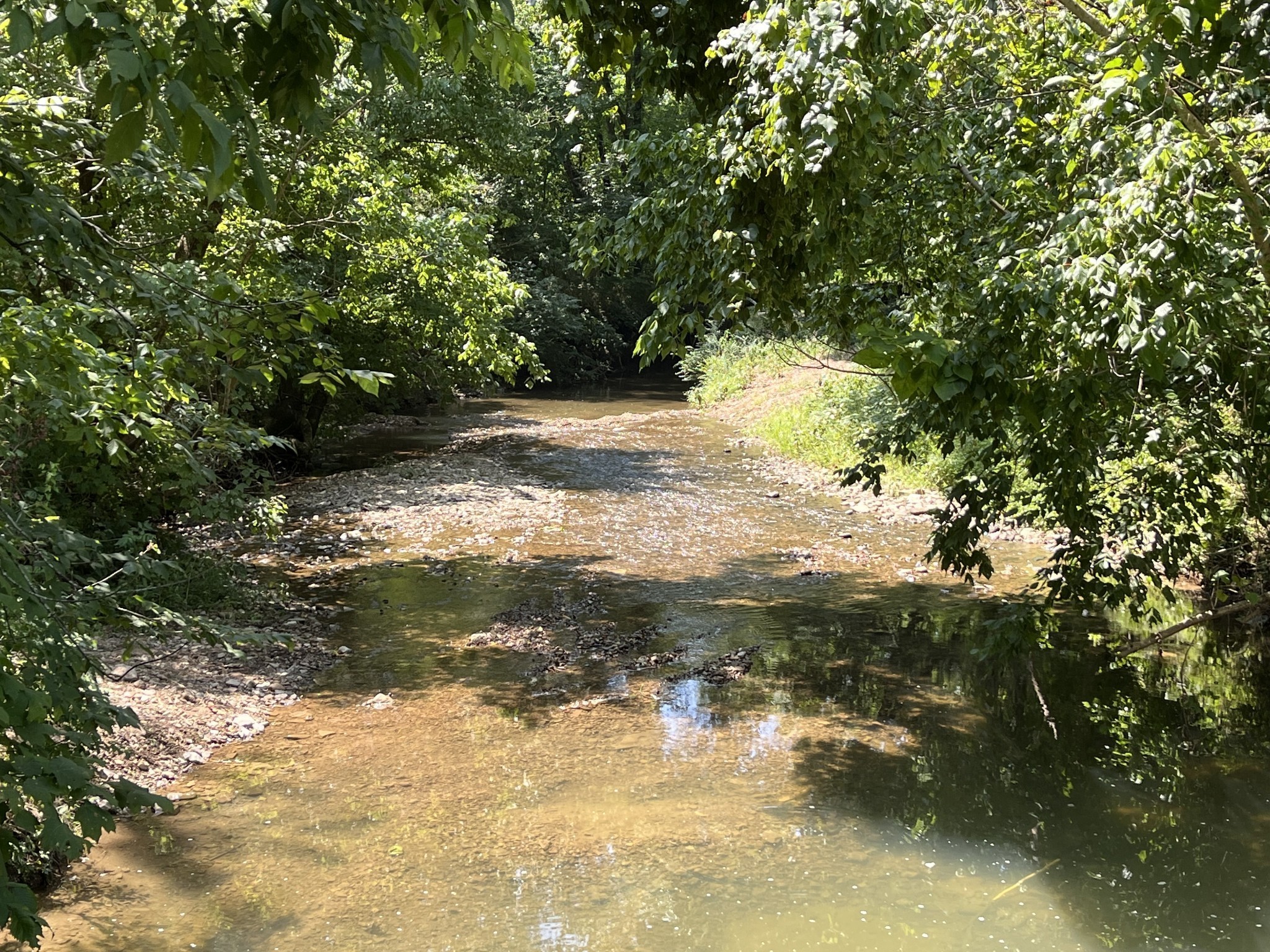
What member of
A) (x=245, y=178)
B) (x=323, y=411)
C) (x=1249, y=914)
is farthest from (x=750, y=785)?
(x=323, y=411)

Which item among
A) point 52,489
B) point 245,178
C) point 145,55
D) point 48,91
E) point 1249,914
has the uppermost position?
point 48,91

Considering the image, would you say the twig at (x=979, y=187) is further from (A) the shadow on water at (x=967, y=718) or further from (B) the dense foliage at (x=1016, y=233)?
(A) the shadow on water at (x=967, y=718)

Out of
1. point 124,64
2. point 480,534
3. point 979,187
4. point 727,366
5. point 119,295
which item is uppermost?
point 979,187

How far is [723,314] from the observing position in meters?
5.30

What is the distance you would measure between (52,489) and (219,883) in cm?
288

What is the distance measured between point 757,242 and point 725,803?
3382 millimetres

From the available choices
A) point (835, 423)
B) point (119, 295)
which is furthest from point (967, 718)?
point (835, 423)

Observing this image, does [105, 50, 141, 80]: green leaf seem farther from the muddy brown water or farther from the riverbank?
the riverbank

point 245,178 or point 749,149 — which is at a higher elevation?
point 749,149

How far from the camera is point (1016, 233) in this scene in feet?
18.2

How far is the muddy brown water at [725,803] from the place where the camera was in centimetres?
507

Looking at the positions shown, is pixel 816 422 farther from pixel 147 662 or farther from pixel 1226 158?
pixel 1226 158

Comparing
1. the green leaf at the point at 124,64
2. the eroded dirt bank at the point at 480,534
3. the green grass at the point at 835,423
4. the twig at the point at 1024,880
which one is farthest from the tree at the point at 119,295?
the green grass at the point at 835,423

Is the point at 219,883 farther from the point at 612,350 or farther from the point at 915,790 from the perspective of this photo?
the point at 612,350
